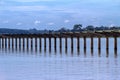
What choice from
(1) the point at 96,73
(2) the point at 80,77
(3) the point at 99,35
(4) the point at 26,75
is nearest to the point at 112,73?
(1) the point at 96,73

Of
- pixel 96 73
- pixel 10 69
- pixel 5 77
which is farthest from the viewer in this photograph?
pixel 10 69

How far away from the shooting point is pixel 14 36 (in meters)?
86.4

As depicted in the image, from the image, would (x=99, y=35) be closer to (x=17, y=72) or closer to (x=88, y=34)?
(x=88, y=34)

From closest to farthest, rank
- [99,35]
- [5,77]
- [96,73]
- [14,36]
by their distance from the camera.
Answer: [5,77]
[96,73]
[99,35]
[14,36]

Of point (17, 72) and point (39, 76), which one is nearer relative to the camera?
point (39, 76)

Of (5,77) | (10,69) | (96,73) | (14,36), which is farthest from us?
(14,36)

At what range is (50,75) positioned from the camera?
3170cm

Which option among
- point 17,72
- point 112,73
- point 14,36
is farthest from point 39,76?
point 14,36

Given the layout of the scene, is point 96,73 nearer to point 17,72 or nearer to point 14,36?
point 17,72

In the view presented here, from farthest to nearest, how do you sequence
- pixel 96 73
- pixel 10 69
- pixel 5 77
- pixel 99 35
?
pixel 99 35, pixel 10 69, pixel 96 73, pixel 5 77

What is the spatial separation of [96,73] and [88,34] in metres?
33.9

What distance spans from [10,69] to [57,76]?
5.93 m

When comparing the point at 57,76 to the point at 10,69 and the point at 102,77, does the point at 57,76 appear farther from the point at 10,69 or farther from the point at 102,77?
the point at 10,69

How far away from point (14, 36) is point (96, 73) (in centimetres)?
5443
